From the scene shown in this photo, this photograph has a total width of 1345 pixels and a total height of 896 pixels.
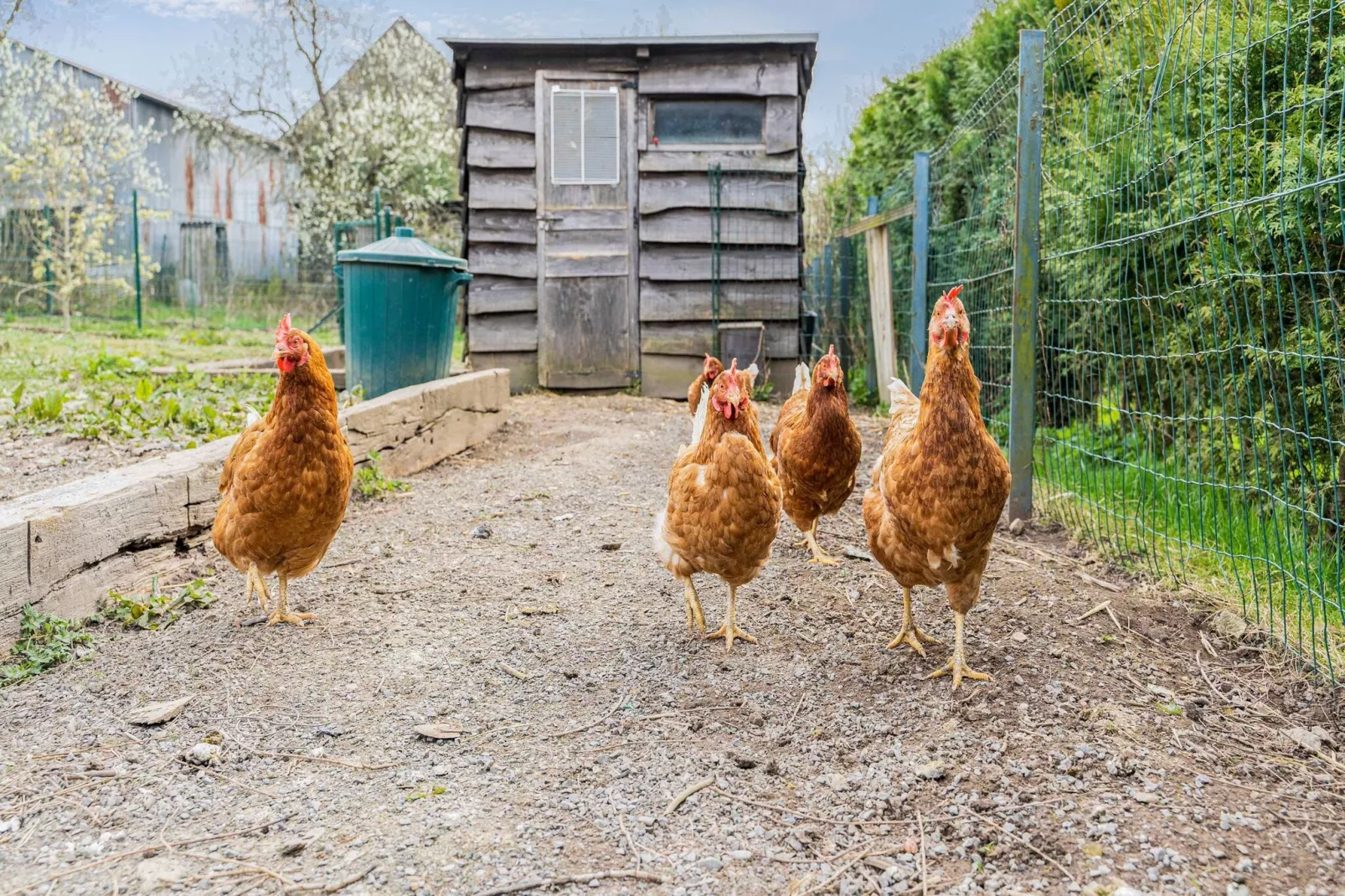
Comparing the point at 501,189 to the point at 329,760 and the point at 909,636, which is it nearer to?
the point at 909,636

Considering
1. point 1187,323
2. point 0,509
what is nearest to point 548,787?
point 0,509

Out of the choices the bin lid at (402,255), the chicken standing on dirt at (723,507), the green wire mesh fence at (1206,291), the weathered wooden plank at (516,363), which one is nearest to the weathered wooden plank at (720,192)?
the weathered wooden plank at (516,363)

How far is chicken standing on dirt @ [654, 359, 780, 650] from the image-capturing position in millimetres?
3232

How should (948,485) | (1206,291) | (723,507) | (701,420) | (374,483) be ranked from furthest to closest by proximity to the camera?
(374,483)
(701,420)
(1206,291)
(723,507)
(948,485)

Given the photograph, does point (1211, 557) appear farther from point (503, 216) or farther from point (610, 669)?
point (503, 216)

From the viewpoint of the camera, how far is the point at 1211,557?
3652 mm

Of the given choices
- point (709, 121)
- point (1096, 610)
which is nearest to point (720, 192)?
point (709, 121)

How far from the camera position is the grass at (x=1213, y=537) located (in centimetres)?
Result: 286

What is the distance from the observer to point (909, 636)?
327cm

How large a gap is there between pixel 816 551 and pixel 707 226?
227 inches

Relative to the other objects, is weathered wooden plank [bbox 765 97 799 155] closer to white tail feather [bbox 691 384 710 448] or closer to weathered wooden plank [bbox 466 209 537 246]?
weathered wooden plank [bbox 466 209 537 246]

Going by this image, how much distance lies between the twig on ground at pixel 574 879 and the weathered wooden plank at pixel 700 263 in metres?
7.91

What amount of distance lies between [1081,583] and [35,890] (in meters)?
3.39

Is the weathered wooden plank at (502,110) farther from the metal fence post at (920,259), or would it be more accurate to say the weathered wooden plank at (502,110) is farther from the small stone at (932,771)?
the small stone at (932,771)
